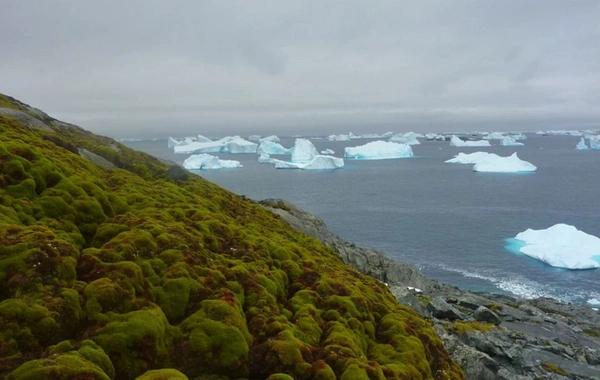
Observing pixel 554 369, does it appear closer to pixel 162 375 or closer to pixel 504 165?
pixel 162 375

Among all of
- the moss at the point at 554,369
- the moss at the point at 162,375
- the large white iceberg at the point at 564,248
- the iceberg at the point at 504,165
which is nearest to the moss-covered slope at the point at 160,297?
the moss at the point at 162,375

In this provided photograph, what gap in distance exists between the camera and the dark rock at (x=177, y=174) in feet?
104

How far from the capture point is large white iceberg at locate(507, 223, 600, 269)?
68438 millimetres

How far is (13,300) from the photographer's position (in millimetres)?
11406

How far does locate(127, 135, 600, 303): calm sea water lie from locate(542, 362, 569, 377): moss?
107ft

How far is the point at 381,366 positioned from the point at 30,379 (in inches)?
424

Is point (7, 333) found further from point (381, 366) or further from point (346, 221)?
point (346, 221)

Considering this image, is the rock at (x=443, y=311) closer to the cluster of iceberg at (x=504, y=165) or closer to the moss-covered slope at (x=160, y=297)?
the moss-covered slope at (x=160, y=297)

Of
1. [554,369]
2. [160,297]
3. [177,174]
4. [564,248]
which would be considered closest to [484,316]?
[554,369]

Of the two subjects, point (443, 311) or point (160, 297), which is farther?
point (443, 311)

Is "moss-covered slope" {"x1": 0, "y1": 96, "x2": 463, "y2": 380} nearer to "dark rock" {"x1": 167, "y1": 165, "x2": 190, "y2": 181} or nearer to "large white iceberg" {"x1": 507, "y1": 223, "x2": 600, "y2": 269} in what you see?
"dark rock" {"x1": 167, "y1": 165, "x2": 190, "y2": 181}

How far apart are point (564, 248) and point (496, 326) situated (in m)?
43.1

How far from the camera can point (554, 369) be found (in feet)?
95.4

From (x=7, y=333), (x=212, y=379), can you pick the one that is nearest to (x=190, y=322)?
(x=212, y=379)
